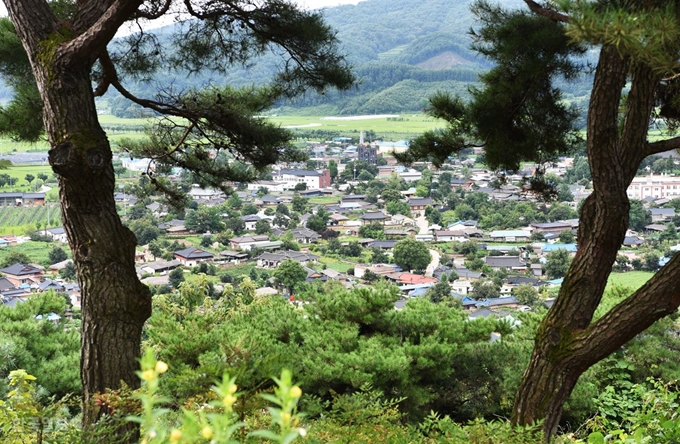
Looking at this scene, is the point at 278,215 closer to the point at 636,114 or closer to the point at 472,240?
the point at 472,240

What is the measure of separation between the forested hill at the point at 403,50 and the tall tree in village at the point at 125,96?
18932 millimetres

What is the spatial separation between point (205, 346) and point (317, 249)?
17448mm

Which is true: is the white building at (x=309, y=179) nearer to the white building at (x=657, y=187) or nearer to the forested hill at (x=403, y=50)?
the forested hill at (x=403, y=50)

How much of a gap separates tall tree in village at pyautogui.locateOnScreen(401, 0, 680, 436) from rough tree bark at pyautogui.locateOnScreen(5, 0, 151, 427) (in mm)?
1433

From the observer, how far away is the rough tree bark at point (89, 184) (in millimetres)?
1999

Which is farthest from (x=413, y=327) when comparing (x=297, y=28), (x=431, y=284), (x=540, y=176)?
(x=431, y=284)

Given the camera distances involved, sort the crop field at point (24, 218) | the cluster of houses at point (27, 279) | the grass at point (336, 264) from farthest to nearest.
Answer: the crop field at point (24, 218), the grass at point (336, 264), the cluster of houses at point (27, 279)

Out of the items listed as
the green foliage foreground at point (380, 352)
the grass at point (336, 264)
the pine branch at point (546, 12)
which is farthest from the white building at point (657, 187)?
the pine branch at point (546, 12)

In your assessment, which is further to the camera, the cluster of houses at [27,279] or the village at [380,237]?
the village at [380,237]

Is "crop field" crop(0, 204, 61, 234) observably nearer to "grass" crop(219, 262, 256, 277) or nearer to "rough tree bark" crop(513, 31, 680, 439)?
"grass" crop(219, 262, 256, 277)

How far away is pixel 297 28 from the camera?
2.85 meters

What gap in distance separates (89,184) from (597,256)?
5.92 feet

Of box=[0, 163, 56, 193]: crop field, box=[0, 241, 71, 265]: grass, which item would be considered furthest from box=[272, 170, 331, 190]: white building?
box=[0, 241, 71, 265]: grass

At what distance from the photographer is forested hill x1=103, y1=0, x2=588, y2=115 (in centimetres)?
3173
